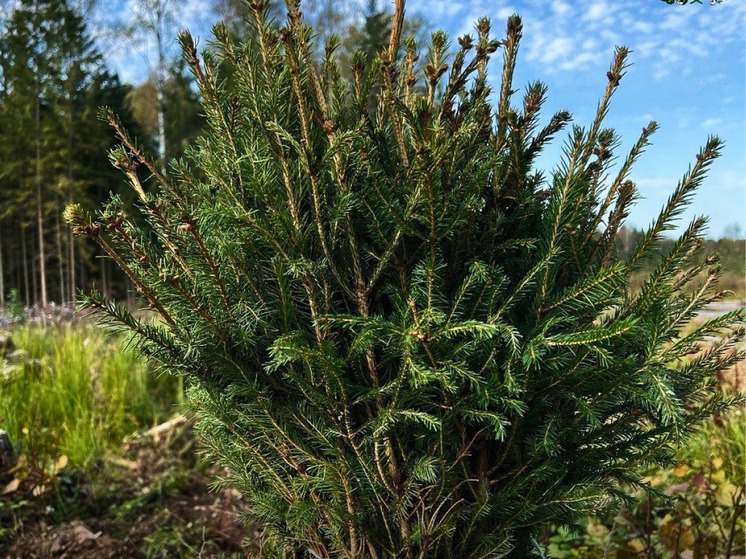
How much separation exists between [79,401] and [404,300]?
4.61m

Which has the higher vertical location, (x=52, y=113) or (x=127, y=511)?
(x=52, y=113)

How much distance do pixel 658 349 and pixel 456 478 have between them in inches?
22.9

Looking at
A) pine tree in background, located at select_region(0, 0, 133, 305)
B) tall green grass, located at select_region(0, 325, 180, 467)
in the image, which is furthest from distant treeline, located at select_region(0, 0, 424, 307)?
tall green grass, located at select_region(0, 325, 180, 467)

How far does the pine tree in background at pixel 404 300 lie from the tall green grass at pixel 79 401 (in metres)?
3.30

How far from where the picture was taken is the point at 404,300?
55.0 inches

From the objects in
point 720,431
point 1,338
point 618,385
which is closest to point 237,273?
point 618,385

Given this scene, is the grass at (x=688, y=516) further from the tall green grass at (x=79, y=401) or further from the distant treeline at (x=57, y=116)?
the distant treeline at (x=57, y=116)

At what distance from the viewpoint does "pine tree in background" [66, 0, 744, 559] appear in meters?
1.34

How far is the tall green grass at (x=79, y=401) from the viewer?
4.67 meters

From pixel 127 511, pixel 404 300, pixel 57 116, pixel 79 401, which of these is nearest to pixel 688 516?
pixel 404 300

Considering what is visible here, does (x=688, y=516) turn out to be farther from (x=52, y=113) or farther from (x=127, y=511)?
(x=52, y=113)

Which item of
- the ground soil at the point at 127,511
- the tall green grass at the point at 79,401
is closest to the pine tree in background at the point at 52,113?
the tall green grass at the point at 79,401

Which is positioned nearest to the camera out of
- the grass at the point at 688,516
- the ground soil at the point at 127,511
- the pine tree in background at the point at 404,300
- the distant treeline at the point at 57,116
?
the pine tree in background at the point at 404,300

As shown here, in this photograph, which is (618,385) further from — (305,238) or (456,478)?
(305,238)
